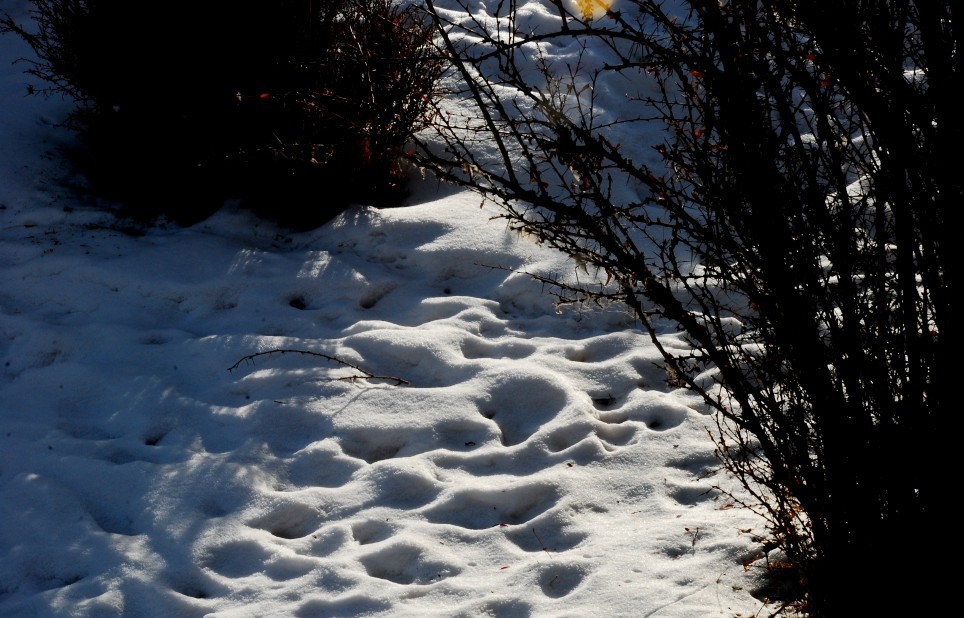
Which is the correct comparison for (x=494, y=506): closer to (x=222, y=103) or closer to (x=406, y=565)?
(x=406, y=565)

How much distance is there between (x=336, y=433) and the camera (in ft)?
10.7

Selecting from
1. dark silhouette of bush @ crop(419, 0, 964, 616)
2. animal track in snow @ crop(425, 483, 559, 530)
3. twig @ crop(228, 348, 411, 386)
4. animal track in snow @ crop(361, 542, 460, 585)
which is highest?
dark silhouette of bush @ crop(419, 0, 964, 616)

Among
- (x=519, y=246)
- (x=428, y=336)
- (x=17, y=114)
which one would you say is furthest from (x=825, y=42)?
(x=17, y=114)

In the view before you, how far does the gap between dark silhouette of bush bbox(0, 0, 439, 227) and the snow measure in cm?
28

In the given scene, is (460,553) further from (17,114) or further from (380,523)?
(17,114)

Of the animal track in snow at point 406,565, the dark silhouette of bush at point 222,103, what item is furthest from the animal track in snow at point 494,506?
the dark silhouette of bush at point 222,103

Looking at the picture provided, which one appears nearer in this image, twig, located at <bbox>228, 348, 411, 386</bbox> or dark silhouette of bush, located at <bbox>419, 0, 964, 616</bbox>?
dark silhouette of bush, located at <bbox>419, 0, 964, 616</bbox>

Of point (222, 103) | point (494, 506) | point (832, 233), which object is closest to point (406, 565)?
point (494, 506)

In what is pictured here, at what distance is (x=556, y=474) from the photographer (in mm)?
2984

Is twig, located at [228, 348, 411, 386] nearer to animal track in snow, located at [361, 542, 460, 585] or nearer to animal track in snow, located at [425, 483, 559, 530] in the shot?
animal track in snow, located at [425, 483, 559, 530]

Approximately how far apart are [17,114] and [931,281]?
5.27m

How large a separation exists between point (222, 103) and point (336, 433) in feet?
7.95

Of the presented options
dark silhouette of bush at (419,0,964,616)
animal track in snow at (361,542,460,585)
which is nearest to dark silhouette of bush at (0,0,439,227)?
animal track in snow at (361,542,460,585)

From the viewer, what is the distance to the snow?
2.56 meters
